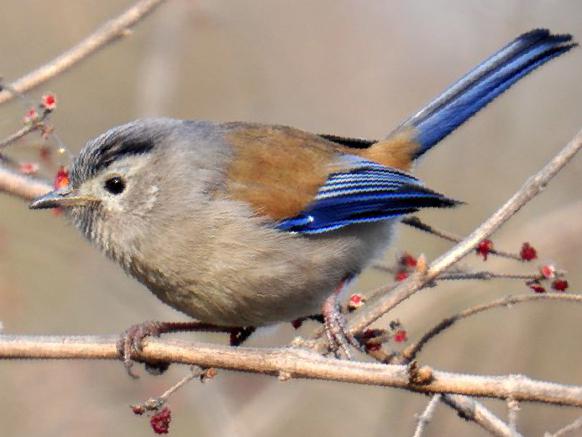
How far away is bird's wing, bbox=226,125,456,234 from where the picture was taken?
471 centimetres

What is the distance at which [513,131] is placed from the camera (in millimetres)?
6664

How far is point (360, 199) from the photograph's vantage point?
4.96 meters

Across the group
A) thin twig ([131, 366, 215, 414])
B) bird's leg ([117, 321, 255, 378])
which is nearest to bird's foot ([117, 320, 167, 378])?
bird's leg ([117, 321, 255, 378])

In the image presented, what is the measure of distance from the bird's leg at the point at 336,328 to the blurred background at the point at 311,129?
571 mm

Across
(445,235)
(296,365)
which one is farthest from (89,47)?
(296,365)

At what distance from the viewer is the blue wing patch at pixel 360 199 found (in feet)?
15.6

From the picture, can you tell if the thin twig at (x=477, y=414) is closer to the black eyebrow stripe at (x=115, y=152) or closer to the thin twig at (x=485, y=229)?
the thin twig at (x=485, y=229)

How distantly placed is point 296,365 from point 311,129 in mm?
4541

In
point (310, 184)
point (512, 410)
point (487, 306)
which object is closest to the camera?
point (512, 410)

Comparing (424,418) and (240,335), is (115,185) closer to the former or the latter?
(240,335)

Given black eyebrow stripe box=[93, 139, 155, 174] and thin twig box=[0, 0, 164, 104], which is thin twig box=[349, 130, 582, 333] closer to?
black eyebrow stripe box=[93, 139, 155, 174]

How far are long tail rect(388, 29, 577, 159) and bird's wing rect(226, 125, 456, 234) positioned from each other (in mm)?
446

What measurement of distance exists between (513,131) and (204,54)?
311 centimetres

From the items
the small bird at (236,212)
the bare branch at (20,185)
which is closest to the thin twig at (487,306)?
the small bird at (236,212)
